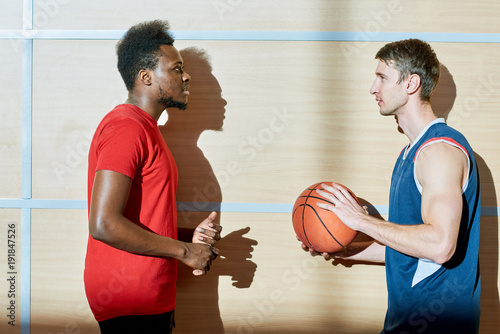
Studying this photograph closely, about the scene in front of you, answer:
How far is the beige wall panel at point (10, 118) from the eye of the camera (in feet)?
6.31

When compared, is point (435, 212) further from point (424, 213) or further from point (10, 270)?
point (10, 270)

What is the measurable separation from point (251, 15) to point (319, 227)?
1.03 metres

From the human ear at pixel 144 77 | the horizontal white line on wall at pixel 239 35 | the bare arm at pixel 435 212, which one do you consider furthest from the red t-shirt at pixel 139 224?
the bare arm at pixel 435 212

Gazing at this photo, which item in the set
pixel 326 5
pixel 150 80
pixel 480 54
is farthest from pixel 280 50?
pixel 480 54

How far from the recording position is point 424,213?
1.29m

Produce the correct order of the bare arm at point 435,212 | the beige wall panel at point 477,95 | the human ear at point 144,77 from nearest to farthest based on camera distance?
the bare arm at point 435,212 < the human ear at point 144,77 < the beige wall panel at point 477,95

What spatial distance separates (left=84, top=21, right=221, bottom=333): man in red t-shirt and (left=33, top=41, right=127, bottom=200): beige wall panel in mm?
344

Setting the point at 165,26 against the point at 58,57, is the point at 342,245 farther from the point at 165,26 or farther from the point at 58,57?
the point at 58,57

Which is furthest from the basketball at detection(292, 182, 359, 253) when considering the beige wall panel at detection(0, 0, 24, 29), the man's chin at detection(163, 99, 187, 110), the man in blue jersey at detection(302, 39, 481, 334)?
the beige wall panel at detection(0, 0, 24, 29)

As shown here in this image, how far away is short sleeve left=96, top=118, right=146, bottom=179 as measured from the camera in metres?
1.34

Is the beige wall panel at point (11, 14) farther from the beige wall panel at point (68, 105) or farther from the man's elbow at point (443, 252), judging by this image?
the man's elbow at point (443, 252)

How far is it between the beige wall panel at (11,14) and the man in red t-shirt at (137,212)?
27.3 inches

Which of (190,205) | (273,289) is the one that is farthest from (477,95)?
(190,205)

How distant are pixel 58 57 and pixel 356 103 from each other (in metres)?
1.39
